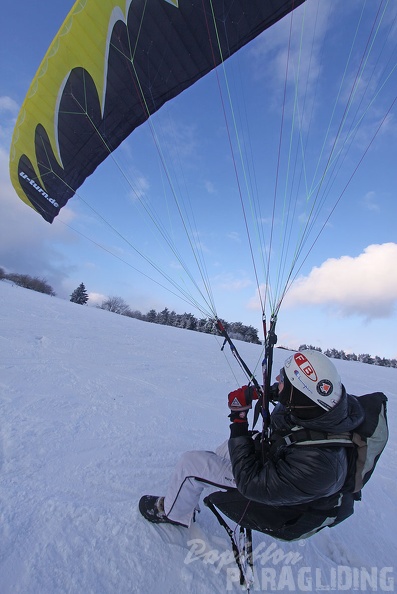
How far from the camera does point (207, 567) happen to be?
7.22ft

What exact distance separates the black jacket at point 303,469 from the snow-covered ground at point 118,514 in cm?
81

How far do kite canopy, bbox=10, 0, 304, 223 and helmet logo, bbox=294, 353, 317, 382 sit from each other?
4876 millimetres

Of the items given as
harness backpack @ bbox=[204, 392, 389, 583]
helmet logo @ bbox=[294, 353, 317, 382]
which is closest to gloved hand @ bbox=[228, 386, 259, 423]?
harness backpack @ bbox=[204, 392, 389, 583]

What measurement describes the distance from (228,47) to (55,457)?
271 inches

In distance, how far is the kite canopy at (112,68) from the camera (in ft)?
16.6

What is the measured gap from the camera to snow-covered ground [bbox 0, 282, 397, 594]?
201 centimetres

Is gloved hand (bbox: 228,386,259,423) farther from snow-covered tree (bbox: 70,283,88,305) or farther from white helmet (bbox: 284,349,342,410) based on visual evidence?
snow-covered tree (bbox: 70,283,88,305)

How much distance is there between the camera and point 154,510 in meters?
2.44

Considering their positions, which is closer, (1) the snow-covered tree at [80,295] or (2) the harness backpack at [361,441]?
(2) the harness backpack at [361,441]

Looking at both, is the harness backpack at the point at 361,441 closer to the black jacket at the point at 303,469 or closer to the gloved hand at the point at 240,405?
the black jacket at the point at 303,469

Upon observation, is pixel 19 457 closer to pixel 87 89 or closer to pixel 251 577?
pixel 251 577

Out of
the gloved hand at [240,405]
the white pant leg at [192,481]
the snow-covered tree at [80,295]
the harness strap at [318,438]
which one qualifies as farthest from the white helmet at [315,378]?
the snow-covered tree at [80,295]

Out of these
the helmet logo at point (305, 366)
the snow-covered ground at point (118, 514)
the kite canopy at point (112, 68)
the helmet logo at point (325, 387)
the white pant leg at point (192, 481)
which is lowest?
the snow-covered ground at point (118, 514)

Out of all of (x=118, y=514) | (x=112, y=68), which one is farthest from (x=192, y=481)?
(x=112, y=68)
